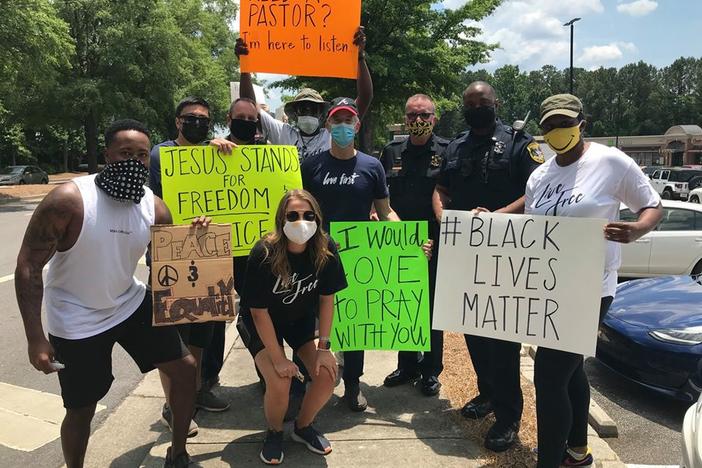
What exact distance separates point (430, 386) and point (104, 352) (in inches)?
92.6

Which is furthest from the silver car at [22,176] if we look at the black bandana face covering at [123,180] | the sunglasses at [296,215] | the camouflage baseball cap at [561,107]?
the camouflage baseball cap at [561,107]

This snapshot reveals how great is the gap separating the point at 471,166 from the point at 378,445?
187 cm

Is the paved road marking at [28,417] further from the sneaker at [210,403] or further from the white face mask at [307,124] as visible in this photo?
the white face mask at [307,124]

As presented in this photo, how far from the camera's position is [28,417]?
157 inches

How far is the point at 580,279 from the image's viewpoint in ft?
9.29

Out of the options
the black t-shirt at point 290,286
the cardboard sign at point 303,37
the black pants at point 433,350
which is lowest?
the black pants at point 433,350

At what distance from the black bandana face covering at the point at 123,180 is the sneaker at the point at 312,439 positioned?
5.57 feet

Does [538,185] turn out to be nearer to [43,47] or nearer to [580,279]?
[580,279]

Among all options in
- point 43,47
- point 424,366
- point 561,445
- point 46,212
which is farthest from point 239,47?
point 43,47

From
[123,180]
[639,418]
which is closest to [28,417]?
[123,180]

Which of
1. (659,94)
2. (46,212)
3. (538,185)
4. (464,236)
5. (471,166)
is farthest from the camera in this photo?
(659,94)

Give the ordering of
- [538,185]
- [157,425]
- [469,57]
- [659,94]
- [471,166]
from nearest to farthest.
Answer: [538,185] → [471,166] → [157,425] → [469,57] → [659,94]

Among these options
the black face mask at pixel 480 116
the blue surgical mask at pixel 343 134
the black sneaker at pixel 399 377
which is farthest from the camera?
the black sneaker at pixel 399 377

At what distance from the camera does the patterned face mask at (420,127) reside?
385cm
